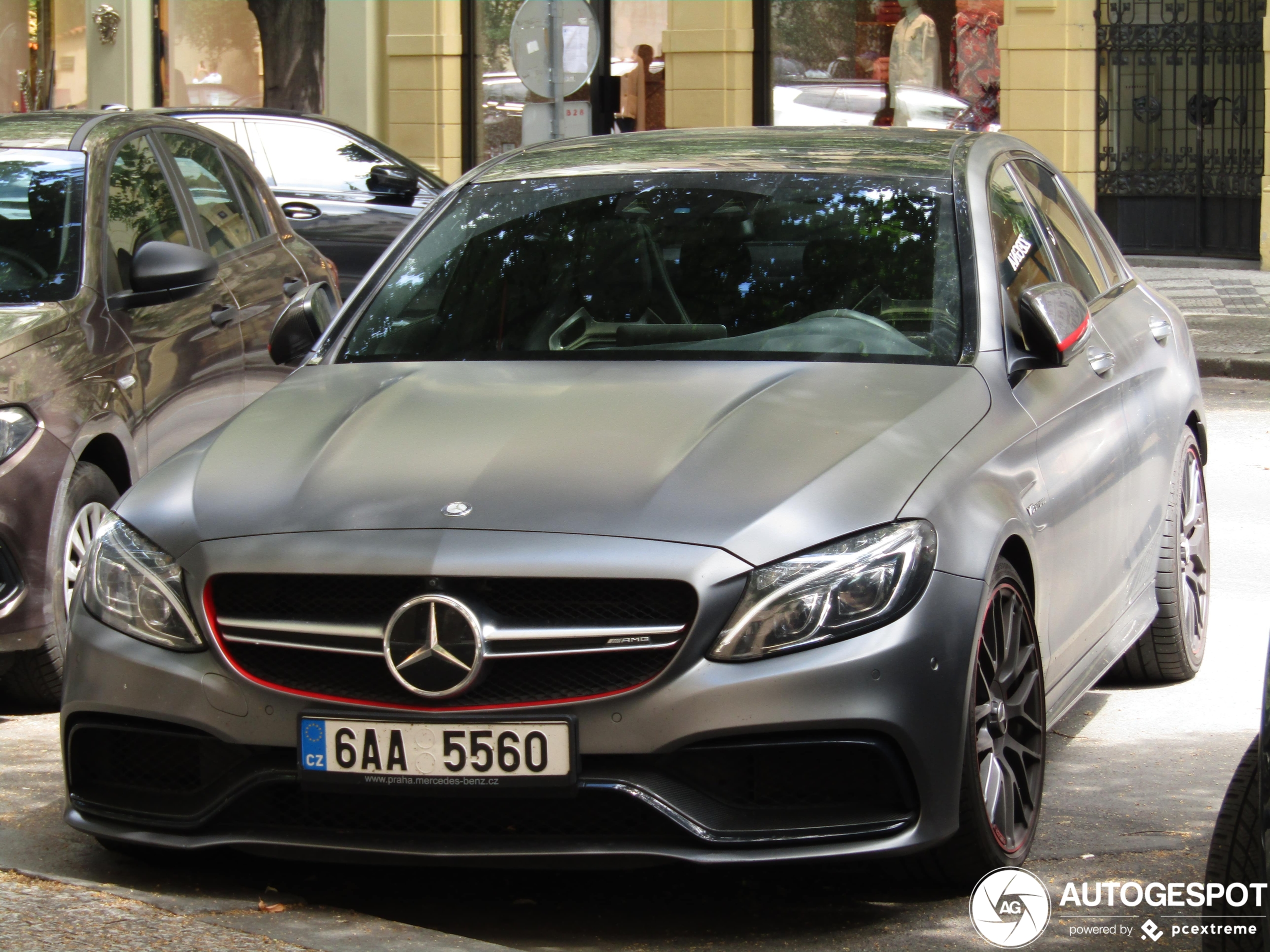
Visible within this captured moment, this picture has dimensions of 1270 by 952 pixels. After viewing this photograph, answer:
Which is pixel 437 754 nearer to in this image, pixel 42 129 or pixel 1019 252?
pixel 1019 252

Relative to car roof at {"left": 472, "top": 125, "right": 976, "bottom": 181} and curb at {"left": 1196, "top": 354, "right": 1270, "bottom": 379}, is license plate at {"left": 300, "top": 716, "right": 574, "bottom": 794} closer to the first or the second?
car roof at {"left": 472, "top": 125, "right": 976, "bottom": 181}

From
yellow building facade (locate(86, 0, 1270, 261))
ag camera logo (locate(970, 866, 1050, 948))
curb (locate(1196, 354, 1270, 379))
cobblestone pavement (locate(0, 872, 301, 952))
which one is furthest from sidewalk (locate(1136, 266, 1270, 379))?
cobblestone pavement (locate(0, 872, 301, 952))

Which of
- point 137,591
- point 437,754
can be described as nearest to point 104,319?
point 137,591

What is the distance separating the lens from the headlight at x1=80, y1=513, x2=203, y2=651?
12.6 feet

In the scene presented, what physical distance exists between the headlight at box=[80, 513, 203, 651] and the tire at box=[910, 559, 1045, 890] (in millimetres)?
1539

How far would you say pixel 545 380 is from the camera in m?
4.53

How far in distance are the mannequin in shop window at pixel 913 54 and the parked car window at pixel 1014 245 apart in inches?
576

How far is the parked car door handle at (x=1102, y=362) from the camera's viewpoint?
505 centimetres

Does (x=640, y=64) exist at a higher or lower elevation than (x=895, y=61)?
higher

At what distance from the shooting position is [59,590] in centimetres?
566

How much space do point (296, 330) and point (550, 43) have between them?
734cm

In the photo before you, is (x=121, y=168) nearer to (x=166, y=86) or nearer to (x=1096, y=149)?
(x=1096, y=149)

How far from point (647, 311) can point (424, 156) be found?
17511 mm

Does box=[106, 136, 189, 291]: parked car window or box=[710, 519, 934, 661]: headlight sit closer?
box=[710, 519, 934, 661]: headlight
